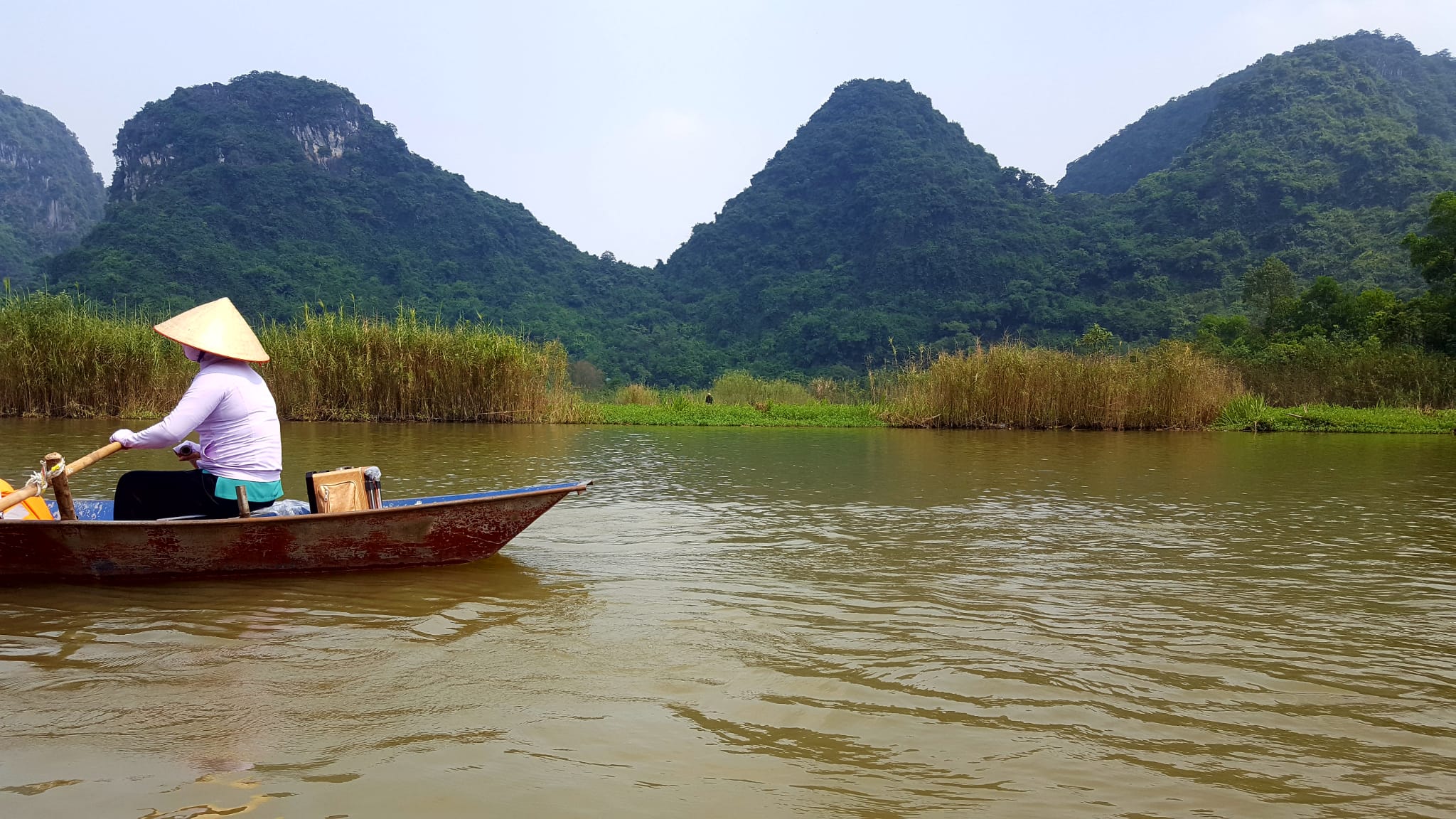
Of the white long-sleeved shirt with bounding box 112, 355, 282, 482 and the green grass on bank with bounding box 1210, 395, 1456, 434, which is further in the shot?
the green grass on bank with bounding box 1210, 395, 1456, 434

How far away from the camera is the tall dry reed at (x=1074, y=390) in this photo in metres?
17.3

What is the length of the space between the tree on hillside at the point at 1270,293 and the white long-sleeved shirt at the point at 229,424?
32.9 meters

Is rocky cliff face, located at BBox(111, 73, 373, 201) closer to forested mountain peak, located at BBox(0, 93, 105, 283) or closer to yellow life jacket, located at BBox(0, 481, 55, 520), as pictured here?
forested mountain peak, located at BBox(0, 93, 105, 283)

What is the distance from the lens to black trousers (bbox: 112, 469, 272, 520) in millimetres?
4926

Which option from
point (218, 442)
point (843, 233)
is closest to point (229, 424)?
point (218, 442)

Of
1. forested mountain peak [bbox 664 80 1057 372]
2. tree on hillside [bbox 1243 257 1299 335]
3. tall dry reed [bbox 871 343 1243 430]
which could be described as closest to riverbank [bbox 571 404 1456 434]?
tall dry reed [bbox 871 343 1243 430]

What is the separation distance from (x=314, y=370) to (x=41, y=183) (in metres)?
67.0

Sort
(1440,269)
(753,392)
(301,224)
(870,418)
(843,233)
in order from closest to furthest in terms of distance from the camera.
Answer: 1. (870,418)
2. (753,392)
3. (1440,269)
4. (301,224)
5. (843,233)

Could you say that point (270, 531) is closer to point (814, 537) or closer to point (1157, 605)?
point (814, 537)

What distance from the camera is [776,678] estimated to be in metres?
3.37

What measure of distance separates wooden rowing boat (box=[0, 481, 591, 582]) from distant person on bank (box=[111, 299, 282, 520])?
0.87 feet

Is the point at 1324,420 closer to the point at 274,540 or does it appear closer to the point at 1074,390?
the point at 1074,390

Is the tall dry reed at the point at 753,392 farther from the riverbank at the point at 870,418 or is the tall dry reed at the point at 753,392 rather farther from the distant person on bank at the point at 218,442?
the distant person on bank at the point at 218,442

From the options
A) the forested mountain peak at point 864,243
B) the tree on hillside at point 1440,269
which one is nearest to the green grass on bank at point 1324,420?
the tree on hillside at point 1440,269
